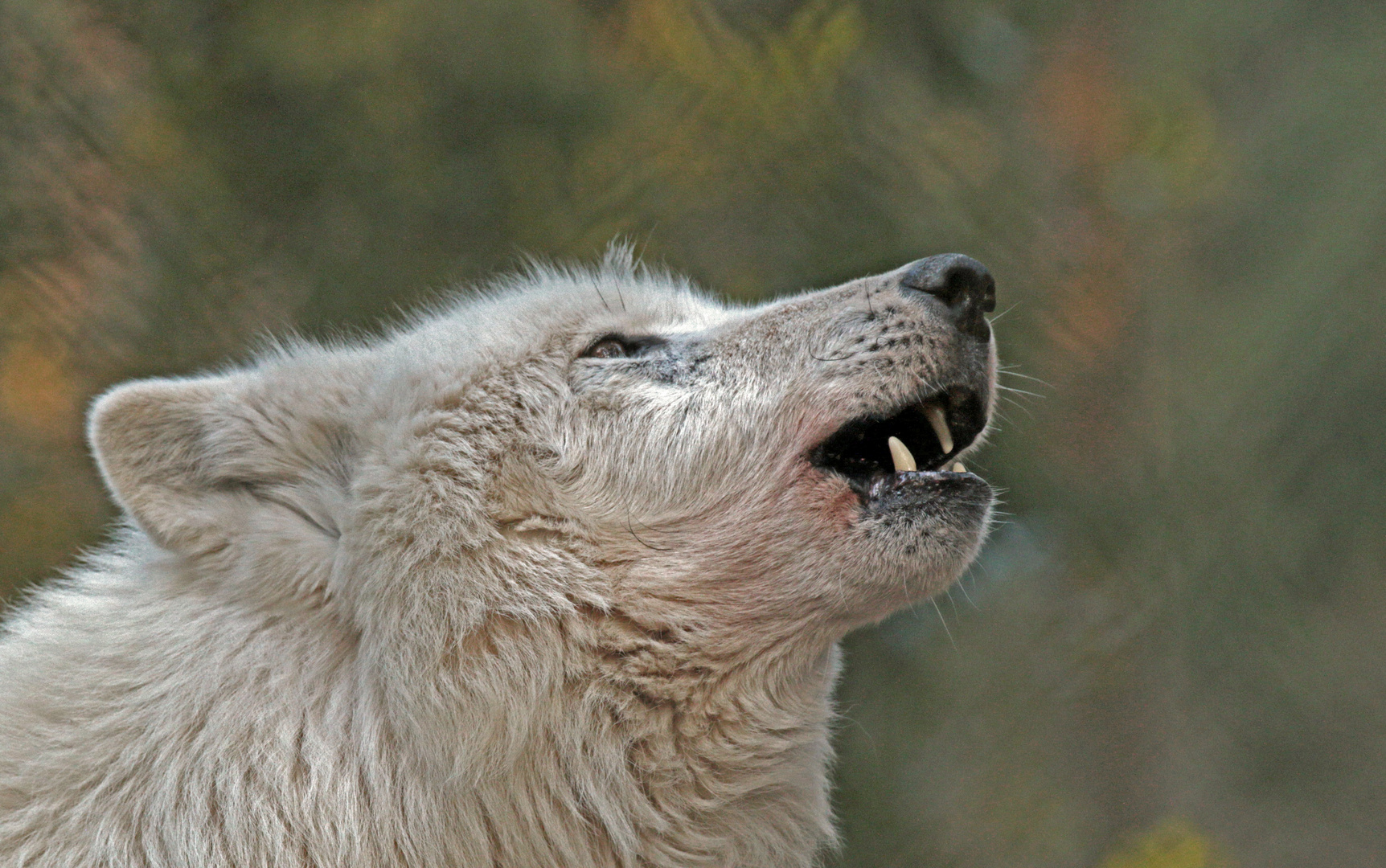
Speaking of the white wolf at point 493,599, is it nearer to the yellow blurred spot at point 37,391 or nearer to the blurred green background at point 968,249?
the blurred green background at point 968,249

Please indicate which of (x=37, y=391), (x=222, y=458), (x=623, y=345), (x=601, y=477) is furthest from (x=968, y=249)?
(x=37, y=391)

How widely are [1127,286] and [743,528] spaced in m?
2.17

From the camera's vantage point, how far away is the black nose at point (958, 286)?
2416 millimetres

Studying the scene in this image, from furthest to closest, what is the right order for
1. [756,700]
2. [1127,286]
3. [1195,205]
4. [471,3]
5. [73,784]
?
1. [471,3]
2. [1195,205]
3. [1127,286]
4. [756,700]
5. [73,784]

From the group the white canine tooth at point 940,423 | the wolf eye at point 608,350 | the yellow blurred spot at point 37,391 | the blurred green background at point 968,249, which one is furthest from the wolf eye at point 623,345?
the yellow blurred spot at point 37,391

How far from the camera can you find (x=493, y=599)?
7.33ft

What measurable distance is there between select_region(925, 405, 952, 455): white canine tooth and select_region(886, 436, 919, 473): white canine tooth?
79mm

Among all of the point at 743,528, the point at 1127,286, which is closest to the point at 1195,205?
the point at 1127,286

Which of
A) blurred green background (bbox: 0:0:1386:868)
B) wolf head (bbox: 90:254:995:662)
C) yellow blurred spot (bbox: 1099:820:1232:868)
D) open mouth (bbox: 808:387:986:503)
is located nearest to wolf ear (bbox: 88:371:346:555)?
wolf head (bbox: 90:254:995:662)

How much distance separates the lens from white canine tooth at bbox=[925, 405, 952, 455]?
7.92ft

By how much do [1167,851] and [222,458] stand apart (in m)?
2.70

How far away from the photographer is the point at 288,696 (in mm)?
2256

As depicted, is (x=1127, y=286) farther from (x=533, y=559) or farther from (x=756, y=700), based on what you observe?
(x=533, y=559)

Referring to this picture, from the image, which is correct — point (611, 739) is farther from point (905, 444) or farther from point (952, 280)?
point (952, 280)
